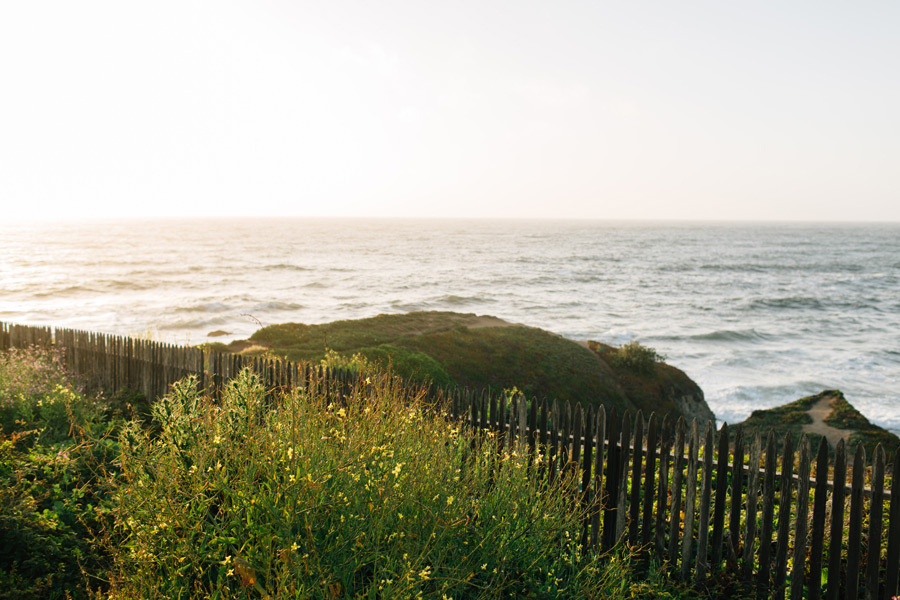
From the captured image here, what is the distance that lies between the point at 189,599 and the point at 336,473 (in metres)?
1.00

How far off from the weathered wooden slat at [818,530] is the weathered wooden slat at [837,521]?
7cm

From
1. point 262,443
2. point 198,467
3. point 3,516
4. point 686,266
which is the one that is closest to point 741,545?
point 262,443

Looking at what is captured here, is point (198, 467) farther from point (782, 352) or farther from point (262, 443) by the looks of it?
point (782, 352)

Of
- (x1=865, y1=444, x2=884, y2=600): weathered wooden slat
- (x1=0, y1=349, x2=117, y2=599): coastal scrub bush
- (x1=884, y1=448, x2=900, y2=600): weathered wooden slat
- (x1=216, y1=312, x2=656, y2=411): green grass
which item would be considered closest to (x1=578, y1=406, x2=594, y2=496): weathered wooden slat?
(x1=865, y1=444, x2=884, y2=600): weathered wooden slat

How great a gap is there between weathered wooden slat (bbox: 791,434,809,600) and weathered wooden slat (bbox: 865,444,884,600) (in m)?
0.42

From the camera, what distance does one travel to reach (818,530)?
4.65 meters

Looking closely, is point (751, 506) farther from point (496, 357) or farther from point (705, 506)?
point (496, 357)

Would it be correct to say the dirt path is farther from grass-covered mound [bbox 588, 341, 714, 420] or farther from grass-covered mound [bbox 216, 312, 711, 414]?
grass-covered mound [bbox 216, 312, 711, 414]

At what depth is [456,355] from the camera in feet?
47.9

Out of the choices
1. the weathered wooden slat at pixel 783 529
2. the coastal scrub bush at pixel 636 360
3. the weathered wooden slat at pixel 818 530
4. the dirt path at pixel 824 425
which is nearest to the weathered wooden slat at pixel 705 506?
the weathered wooden slat at pixel 783 529

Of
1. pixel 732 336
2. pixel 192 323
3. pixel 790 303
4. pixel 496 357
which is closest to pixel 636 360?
pixel 496 357

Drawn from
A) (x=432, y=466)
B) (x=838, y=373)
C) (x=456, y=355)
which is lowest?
(x=838, y=373)

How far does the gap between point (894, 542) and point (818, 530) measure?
1.61 feet

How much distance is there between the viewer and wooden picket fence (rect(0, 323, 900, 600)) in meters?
4.49
